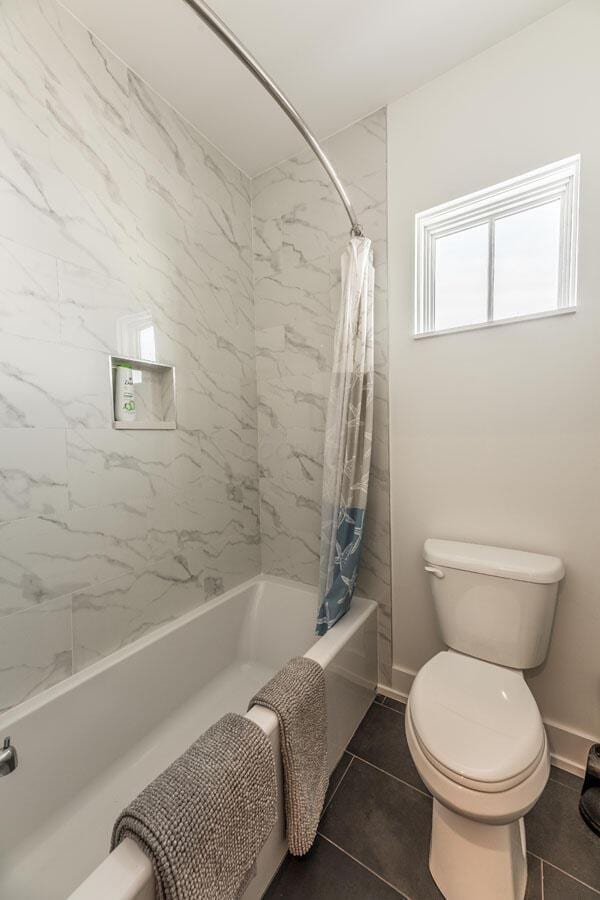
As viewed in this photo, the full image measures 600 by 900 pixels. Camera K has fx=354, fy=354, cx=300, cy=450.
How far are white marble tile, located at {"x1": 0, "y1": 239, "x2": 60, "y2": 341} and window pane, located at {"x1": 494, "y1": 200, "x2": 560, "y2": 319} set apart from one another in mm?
1579

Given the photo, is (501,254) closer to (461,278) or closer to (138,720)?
(461,278)

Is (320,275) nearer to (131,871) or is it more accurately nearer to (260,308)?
(260,308)

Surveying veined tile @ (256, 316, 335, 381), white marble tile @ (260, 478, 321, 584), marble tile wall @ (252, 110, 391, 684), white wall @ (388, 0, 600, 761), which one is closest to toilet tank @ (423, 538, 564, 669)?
white wall @ (388, 0, 600, 761)

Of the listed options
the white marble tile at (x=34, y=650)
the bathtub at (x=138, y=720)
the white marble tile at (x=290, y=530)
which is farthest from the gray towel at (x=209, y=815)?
the white marble tile at (x=290, y=530)

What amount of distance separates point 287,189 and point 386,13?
724 mm

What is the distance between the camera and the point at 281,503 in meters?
1.92

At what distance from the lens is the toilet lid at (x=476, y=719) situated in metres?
0.86

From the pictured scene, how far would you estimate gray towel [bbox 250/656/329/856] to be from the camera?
3.15 ft

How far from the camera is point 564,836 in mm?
1077

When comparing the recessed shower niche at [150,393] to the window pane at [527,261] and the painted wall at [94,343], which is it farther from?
the window pane at [527,261]

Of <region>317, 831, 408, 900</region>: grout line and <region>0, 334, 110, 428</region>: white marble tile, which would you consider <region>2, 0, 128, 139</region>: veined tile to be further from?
<region>317, 831, 408, 900</region>: grout line

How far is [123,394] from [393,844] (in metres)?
1.72

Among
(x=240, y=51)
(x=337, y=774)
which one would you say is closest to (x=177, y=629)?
(x=337, y=774)

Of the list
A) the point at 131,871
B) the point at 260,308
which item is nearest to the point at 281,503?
the point at 260,308
